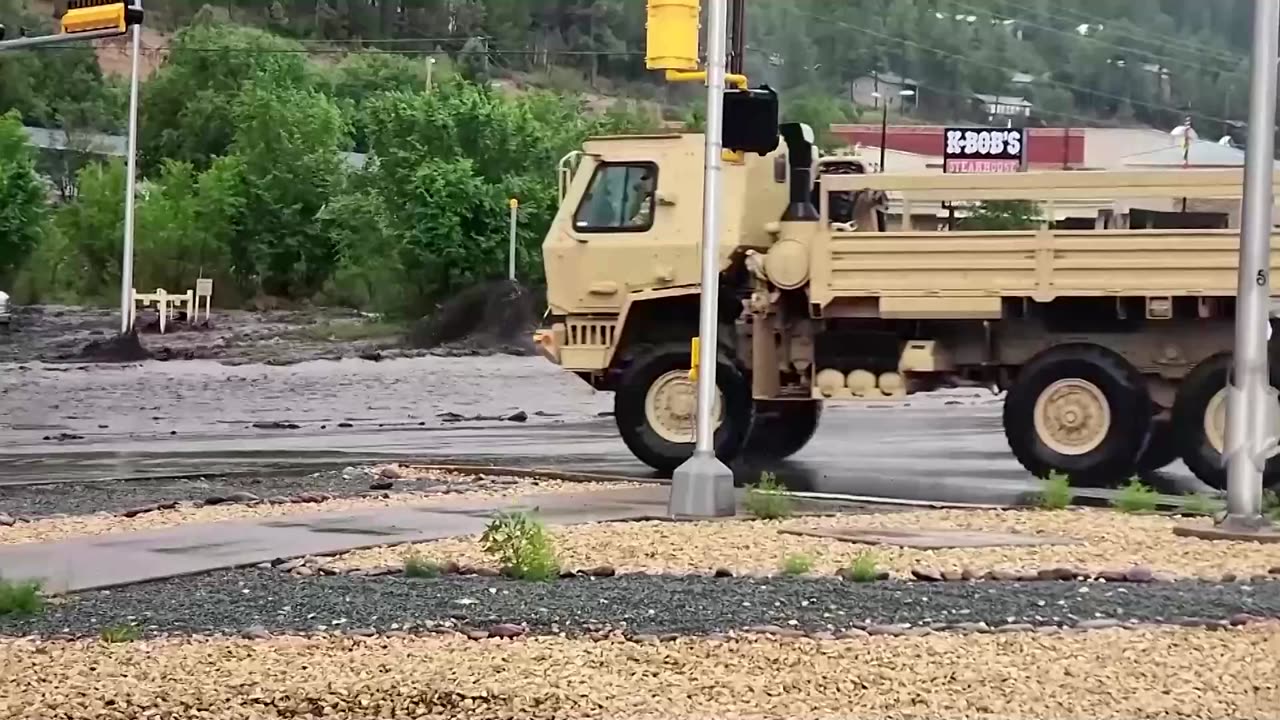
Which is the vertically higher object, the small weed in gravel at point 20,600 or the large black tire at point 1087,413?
the large black tire at point 1087,413

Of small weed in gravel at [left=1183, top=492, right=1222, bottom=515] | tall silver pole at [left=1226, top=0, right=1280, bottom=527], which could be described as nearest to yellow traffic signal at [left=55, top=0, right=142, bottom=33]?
small weed in gravel at [left=1183, top=492, right=1222, bottom=515]

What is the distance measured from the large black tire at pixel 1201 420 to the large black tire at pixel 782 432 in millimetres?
4358

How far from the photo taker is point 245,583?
400 inches

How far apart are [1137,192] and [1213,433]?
2266mm

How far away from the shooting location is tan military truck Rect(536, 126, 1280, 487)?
17422 mm

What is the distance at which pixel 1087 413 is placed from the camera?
1756cm

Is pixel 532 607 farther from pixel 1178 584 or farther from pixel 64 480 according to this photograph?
pixel 64 480

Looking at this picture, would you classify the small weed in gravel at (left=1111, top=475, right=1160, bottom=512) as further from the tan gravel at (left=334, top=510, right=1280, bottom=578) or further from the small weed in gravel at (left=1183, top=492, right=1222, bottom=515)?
the tan gravel at (left=334, top=510, right=1280, bottom=578)

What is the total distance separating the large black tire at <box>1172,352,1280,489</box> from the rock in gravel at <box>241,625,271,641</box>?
35.1 ft

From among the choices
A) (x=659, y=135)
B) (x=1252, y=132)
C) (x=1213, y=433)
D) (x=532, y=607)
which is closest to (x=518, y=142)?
(x=659, y=135)

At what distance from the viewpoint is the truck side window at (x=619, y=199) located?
63.1 ft

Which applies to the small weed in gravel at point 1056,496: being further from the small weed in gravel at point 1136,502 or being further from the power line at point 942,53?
the power line at point 942,53

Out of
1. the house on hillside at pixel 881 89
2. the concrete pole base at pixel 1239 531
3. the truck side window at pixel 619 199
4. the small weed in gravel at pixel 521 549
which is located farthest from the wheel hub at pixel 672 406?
the house on hillside at pixel 881 89

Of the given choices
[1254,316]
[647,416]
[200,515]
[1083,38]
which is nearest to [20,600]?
[200,515]
